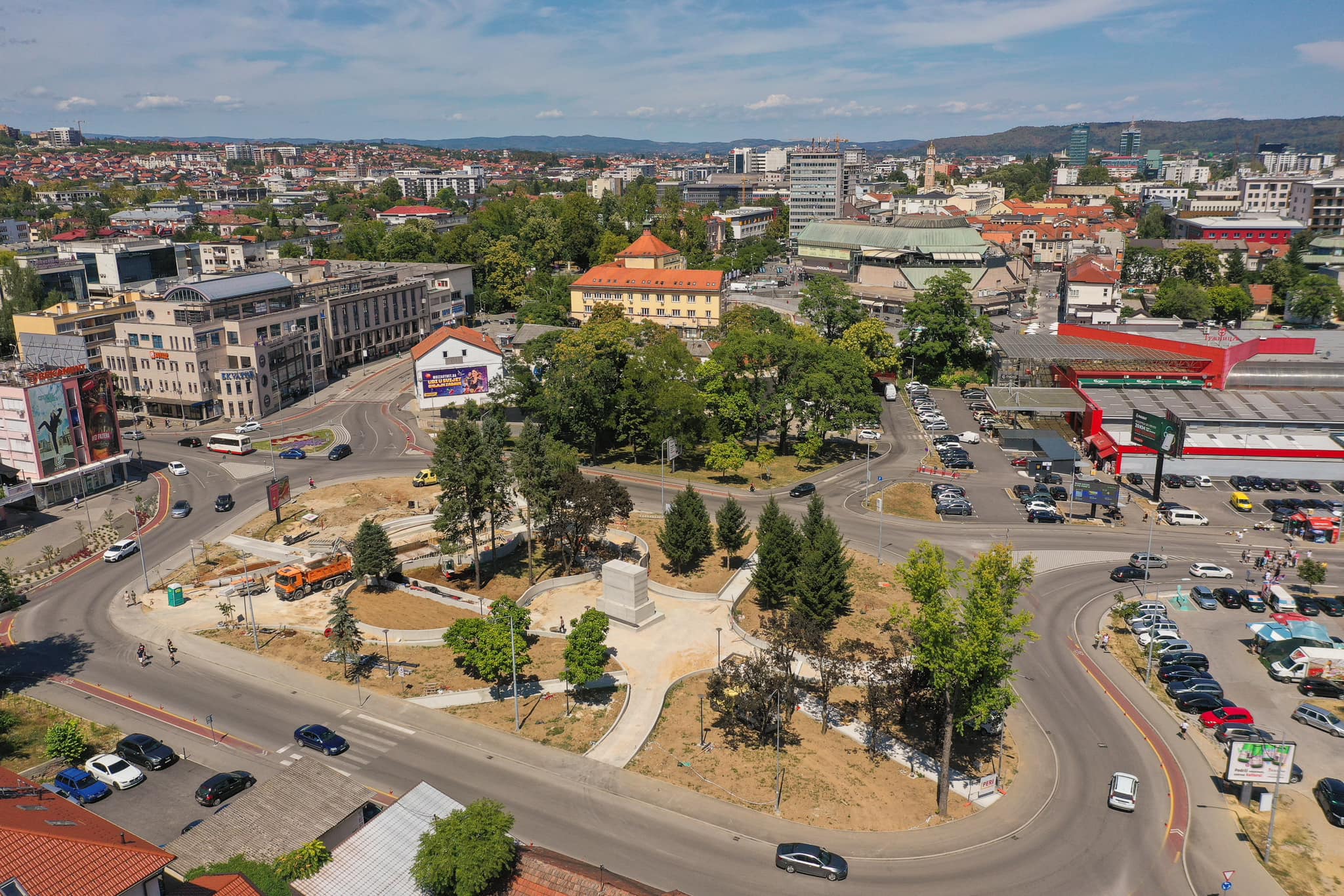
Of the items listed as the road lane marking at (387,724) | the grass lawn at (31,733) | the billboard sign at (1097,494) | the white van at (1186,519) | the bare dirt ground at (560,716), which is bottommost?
the bare dirt ground at (560,716)

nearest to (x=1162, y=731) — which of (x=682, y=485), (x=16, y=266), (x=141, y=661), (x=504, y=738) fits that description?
(x=504, y=738)

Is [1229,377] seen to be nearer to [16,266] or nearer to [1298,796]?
[1298,796]

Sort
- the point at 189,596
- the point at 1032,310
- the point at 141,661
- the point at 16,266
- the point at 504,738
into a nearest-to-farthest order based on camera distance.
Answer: the point at 504,738
the point at 141,661
the point at 189,596
the point at 16,266
the point at 1032,310

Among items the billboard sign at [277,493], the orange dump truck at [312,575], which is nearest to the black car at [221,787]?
the orange dump truck at [312,575]

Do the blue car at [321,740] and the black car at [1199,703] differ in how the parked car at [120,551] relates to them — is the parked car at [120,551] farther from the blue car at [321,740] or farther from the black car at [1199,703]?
the black car at [1199,703]

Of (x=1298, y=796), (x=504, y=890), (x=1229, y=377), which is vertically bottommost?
(x=1298, y=796)

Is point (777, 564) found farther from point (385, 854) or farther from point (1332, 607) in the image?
point (1332, 607)
